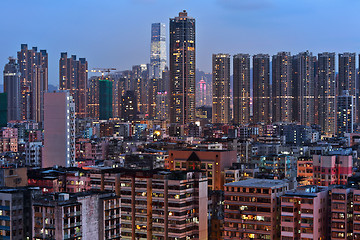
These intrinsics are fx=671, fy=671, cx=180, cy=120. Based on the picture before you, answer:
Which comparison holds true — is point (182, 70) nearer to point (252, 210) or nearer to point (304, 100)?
point (304, 100)

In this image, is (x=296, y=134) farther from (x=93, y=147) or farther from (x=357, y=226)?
(x=357, y=226)

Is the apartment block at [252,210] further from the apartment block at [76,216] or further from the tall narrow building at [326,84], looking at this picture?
the tall narrow building at [326,84]

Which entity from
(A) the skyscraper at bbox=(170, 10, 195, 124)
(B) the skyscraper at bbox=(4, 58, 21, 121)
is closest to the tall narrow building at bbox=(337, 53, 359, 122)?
(A) the skyscraper at bbox=(170, 10, 195, 124)

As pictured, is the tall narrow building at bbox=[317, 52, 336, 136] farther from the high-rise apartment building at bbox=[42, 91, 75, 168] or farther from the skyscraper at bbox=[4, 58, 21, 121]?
the high-rise apartment building at bbox=[42, 91, 75, 168]

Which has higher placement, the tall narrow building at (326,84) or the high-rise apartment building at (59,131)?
the tall narrow building at (326,84)

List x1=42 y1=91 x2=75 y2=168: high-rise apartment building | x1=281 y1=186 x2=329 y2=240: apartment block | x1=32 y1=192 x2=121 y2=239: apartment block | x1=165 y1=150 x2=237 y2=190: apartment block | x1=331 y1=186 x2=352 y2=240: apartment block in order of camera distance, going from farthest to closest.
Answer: x1=42 y1=91 x2=75 y2=168: high-rise apartment building → x1=165 y1=150 x2=237 y2=190: apartment block → x1=331 y1=186 x2=352 y2=240: apartment block → x1=281 y1=186 x2=329 y2=240: apartment block → x1=32 y1=192 x2=121 y2=239: apartment block

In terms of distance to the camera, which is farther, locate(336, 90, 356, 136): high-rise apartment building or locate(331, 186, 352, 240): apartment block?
locate(336, 90, 356, 136): high-rise apartment building

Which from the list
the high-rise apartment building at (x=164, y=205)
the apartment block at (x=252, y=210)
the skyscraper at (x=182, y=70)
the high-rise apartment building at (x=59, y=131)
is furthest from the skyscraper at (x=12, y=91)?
the apartment block at (x=252, y=210)
